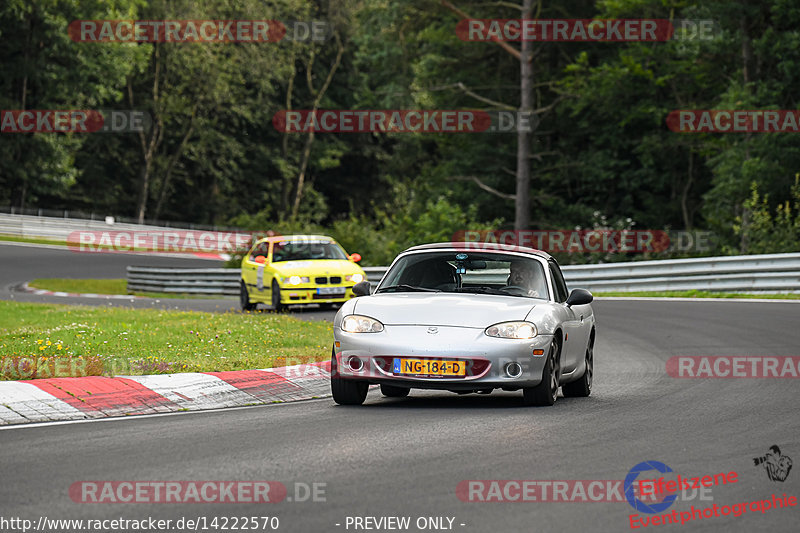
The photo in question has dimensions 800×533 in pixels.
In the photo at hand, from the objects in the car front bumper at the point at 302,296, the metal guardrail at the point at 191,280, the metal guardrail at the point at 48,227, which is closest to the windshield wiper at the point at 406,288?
the car front bumper at the point at 302,296

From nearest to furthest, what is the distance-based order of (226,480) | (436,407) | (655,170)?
(226,480)
(436,407)
(655,170)

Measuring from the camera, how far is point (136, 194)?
252 feet

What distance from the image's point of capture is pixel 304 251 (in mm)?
25328

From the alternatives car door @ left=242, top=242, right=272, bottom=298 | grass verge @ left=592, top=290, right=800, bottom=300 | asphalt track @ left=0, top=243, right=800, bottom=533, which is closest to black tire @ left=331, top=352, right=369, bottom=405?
asphalt track @ left=0, top=243, right=800, bottom=533

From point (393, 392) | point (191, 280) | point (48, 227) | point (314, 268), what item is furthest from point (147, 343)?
point (48, 227)

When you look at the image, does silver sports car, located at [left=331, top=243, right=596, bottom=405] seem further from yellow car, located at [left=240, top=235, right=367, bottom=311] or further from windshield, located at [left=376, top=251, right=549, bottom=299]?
yellow car, located at [left=240, top=235, right=367, bottom=311]

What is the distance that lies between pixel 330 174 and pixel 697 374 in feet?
236

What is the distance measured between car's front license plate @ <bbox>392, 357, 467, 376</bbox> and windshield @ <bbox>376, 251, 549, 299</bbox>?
1.31m

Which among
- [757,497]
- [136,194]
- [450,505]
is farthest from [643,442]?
[136,194]

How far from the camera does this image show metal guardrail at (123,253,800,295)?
2556cm

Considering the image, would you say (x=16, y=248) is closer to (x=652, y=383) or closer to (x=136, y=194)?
(x=136, y=194)

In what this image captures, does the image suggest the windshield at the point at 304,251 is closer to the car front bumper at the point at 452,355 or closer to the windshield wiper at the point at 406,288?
the windshield wiper at the point at 406,288

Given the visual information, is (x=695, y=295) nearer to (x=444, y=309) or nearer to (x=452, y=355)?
(x=444, y=309)

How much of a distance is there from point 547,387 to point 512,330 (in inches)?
23.9
